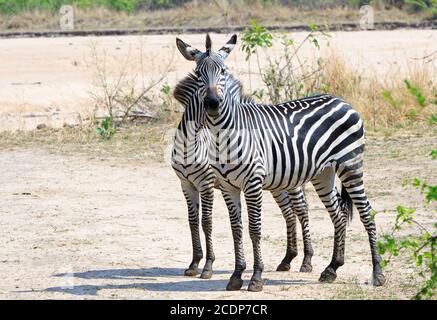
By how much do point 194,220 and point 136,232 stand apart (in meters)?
1.49

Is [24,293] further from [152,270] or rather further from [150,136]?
[150,136]

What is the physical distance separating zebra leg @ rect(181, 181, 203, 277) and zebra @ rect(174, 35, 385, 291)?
640 mm

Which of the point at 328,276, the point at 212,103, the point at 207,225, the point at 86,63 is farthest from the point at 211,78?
the point at 86,63

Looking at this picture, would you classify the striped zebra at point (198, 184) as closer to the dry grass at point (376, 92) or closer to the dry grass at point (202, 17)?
the dry grass at point (376, 92)

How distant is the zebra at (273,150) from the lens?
7770 mm

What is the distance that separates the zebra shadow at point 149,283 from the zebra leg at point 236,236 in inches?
5.6

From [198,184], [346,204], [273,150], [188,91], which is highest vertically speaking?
[188,91]

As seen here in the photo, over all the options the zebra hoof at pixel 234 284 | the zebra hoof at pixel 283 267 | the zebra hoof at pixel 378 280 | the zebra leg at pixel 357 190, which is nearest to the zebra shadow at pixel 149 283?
the zebra hoof at pixel 234 284

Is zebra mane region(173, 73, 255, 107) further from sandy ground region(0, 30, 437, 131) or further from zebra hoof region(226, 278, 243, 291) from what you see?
sandy ground region(0, 30, 437, 131)

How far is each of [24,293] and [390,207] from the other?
4364 millimetres

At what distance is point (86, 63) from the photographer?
2206 centimetres

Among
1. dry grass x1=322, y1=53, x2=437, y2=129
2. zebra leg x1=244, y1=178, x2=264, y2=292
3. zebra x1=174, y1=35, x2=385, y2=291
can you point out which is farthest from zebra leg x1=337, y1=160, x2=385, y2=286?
dry grass x1=322, y1=53, x2=437, y2=129

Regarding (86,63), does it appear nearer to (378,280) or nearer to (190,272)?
(190,272)

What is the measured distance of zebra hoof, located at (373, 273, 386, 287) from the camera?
26.2 ft
